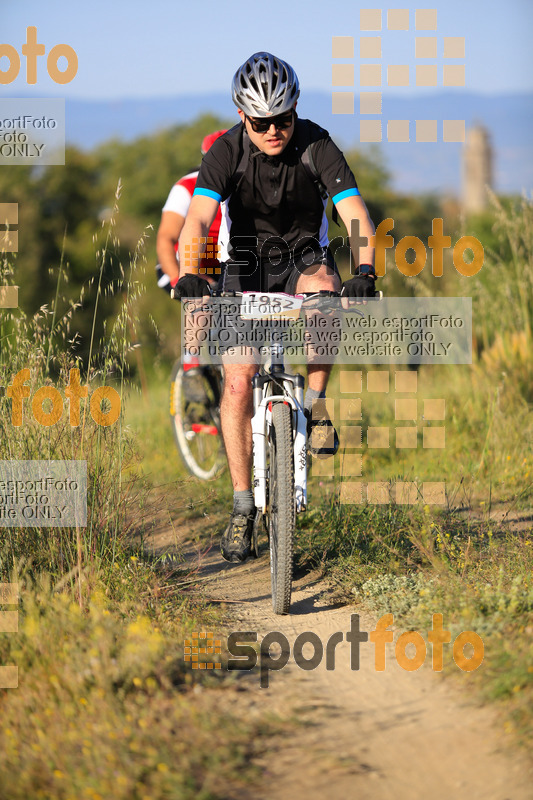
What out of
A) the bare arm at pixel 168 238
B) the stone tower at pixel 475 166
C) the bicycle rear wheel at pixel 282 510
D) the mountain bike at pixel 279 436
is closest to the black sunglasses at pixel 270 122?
the mountain bike at pixel 279 436

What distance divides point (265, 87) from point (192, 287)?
99cm

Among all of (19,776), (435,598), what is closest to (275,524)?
(435,598)

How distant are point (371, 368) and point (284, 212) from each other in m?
4.68

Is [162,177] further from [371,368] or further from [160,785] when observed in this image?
[160,785]

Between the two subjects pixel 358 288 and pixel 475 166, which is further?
pixel 475 166

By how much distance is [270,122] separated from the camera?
3.68 metres

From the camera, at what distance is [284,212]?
3949 millimetres
